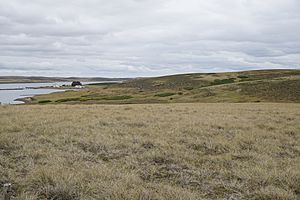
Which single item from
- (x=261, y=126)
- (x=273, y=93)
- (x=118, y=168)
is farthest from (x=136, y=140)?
(x=273, y=93)

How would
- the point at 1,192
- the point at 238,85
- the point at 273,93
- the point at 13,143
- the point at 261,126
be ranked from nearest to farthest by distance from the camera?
1. the point at 1,192
2. the point at 13,143
3. the point at 261,126
4. the point at 273,93
5. the point at 238,85

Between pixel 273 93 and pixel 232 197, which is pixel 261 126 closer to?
pixel 232 197

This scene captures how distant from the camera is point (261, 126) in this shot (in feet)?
45.2

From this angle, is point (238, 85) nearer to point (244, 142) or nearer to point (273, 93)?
point (273, 93)

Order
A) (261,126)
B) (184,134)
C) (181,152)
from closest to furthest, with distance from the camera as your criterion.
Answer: (181,152)
(184,134)
(261,126)

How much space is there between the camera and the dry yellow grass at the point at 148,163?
5.51 meters

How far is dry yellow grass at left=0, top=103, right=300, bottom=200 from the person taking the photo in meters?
5.51

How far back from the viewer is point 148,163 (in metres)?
7.62

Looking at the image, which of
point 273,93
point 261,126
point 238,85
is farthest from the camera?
point 238,85

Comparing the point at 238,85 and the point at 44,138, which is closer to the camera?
the point at 44,138

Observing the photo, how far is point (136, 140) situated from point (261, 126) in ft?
22.5

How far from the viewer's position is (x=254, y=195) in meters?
5.53

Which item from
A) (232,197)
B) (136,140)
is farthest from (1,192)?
(136,140)

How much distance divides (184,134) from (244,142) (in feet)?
7.53
